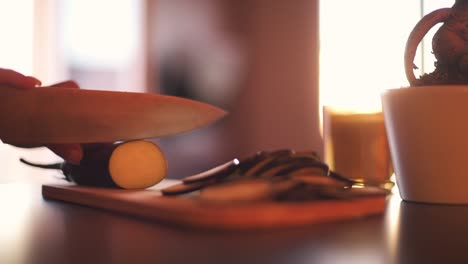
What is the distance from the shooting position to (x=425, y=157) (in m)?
0.58

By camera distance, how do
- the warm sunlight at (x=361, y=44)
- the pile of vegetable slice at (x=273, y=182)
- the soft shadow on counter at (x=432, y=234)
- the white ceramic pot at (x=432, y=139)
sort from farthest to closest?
1. the warm sunlight at (x=361, y=44)
2. the white ceramic pot at (x=432, y=139)
3. the pile of vegetable slice at (x=273, y=182)
4. the soft shadow on counter at (x=432, y=234)

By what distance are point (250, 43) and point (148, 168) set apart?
7.48 ft

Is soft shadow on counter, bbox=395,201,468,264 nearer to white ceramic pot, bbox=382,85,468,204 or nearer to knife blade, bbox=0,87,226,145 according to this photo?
white ceramic pot, bbox=382,85,468,204

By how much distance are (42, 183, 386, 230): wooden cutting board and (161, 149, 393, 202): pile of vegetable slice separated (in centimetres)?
1

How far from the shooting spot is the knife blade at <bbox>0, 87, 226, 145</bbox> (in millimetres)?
608

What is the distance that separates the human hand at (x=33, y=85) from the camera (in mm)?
597

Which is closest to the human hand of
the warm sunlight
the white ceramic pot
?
the white ceramic pot

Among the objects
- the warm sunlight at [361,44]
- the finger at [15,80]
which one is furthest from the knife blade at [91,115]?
the warm sunlight at [361,44]

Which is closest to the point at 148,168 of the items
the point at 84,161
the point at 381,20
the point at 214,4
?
the point at 84,161

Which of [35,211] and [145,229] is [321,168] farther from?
[35,211]

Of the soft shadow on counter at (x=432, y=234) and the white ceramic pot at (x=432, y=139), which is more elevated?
the white ceramic pot at (x=432, y=139)

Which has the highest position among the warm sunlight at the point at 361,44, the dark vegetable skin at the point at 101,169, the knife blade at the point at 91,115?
the warm sunlight at the point at 361,44

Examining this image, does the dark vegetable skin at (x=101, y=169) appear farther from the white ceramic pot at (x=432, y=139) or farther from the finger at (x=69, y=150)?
the white ceramic pot at (x=432, y=139)

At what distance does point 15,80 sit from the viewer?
23.5 inches
